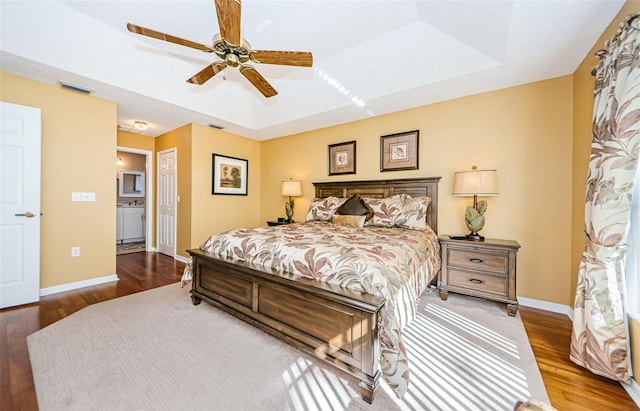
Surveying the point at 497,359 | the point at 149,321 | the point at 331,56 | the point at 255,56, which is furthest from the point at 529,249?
the point at 149,321

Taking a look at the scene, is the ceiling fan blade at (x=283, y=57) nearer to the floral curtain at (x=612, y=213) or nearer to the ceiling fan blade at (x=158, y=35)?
the ceiling fan blade at (x=158, y=35)

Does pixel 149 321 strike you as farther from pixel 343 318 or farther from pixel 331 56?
pixel 331 56

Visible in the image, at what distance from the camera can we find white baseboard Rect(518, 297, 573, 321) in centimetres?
254

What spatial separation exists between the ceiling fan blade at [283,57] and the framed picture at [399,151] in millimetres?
2053

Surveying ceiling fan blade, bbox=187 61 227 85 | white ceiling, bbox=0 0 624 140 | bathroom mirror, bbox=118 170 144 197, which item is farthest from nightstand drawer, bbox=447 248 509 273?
bathroom mirror, bbox=118 170 144 197

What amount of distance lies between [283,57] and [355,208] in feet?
6.72

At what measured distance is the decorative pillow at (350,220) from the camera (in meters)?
3.22

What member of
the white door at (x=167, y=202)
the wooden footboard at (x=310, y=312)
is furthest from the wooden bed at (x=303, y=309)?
the white door at (x=167, y=202)

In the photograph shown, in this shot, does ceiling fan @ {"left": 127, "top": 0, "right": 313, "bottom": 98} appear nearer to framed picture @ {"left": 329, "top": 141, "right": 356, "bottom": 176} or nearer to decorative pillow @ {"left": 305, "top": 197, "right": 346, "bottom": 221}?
decorative pillow @ {"left": 305, "top": 197, "right": 346, "bottom": 221}

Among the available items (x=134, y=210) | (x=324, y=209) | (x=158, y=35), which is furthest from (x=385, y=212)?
(x=134, y=210)

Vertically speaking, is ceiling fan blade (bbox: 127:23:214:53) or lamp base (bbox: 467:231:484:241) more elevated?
ceiling fan blade (bbox: 127:23:214:53)

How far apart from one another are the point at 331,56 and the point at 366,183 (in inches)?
73.0

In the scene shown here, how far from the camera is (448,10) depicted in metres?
2.13

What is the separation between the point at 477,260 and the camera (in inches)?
105
